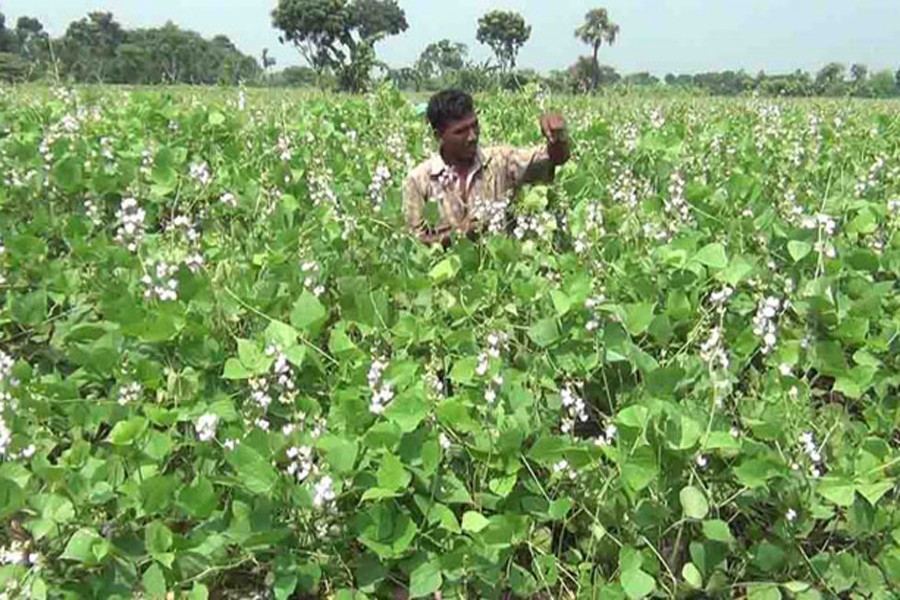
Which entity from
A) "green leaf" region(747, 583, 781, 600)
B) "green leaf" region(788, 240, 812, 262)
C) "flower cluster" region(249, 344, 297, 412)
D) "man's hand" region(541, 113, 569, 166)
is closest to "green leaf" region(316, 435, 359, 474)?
"flower cluster" region(249, 344, 297, 412)

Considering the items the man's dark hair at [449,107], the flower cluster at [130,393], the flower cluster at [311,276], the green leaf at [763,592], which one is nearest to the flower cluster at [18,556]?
the flower cluster at [130,393]

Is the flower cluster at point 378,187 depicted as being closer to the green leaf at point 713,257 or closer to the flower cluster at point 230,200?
the flower cluster at point 230,200

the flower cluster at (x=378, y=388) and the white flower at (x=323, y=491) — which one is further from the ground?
the flower cluster at (x=378, y=388)

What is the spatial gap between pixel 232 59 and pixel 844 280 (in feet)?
16.7

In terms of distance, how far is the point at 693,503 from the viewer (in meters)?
1.74

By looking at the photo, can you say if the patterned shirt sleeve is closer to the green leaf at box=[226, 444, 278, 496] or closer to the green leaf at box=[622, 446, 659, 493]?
the green leaf at box=[622, 446, 659, 493]

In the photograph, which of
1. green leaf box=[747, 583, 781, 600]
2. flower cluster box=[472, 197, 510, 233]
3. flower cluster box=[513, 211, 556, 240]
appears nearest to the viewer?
green leaf box=[747, 583, 781, 600]

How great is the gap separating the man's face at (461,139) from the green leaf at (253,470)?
2.22 m

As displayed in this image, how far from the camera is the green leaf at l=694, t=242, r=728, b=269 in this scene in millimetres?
2266

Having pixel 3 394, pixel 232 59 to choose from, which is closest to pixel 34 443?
pixel 3 394

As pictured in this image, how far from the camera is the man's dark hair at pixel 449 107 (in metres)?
3.68

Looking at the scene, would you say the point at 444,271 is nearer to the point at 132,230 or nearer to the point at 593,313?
the point at 593,313

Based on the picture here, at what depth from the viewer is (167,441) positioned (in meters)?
1.93

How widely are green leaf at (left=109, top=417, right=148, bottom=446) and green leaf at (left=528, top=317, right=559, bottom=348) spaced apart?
0.91m
